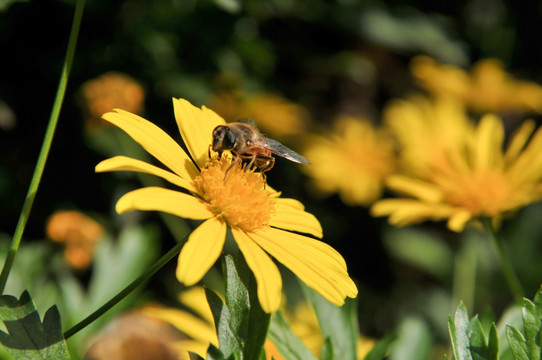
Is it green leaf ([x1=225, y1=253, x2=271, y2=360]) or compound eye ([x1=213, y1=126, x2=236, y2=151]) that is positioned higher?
compound eye ([x1=213, y1=126, x2=236, y2=151])

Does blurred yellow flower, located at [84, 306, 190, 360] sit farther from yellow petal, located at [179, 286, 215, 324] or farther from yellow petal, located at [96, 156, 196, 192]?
yellow petal, located at [96, 156, 196, 192]

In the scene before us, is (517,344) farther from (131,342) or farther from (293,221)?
(131,342)

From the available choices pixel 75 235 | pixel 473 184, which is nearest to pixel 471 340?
pixel 473 184

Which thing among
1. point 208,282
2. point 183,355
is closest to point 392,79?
point 208,282

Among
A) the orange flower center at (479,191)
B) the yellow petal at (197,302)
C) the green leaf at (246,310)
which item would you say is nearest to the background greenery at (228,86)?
the yellow petal at (197,302)

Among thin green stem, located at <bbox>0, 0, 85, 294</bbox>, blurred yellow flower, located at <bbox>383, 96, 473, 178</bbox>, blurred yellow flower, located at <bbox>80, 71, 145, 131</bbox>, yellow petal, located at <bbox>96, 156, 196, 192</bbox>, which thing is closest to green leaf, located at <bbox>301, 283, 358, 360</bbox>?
yellow petal, located at <bbox>96, 156, 196, 192</bbox>

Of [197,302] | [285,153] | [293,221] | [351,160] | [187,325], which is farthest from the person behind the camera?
[351,160]

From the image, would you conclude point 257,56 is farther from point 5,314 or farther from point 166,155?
point 5,314

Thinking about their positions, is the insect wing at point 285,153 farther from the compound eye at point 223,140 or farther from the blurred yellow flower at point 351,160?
the blurred yellow flower at point 351,160
